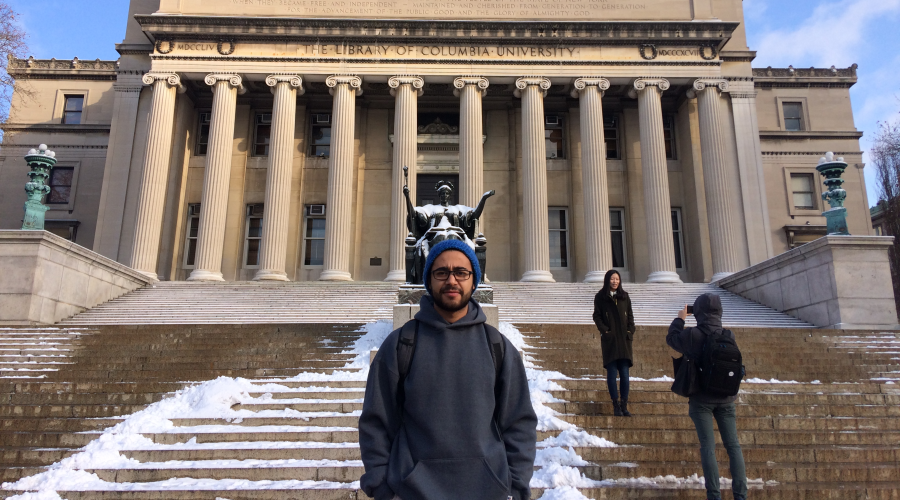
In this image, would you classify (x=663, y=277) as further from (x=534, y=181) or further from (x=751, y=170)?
(x=751, y=170)

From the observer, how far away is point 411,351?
9.11 ft

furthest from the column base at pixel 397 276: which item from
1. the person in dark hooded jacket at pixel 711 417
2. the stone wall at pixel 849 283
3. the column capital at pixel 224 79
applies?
the person in dark hooded jacket at pixel 711 417

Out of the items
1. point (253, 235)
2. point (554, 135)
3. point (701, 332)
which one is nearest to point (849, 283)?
point (701, 332)

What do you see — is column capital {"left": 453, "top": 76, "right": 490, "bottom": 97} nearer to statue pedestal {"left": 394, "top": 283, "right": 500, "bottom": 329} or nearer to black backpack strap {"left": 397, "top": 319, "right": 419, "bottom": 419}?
statue pedestal {"left": 394, "top": 283, "right": 500, "bottom": 329}

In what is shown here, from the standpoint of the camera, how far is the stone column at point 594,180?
23.0 meters

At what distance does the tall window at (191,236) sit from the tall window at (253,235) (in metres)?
2.16

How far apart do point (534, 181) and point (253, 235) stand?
506 inches

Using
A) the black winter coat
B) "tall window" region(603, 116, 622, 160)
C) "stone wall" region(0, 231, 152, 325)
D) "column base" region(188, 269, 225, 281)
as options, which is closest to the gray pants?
the black winter coat

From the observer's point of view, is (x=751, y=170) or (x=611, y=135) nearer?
(x=751, y=170)

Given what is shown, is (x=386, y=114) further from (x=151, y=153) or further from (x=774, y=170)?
(x=774, y=170)

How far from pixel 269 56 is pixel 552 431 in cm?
2195

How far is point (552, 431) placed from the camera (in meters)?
7.09

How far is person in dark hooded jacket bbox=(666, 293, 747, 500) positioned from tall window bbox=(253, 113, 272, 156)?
2525cm

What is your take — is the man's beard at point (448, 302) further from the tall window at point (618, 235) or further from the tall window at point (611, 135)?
the tall window at point (611, 135)
